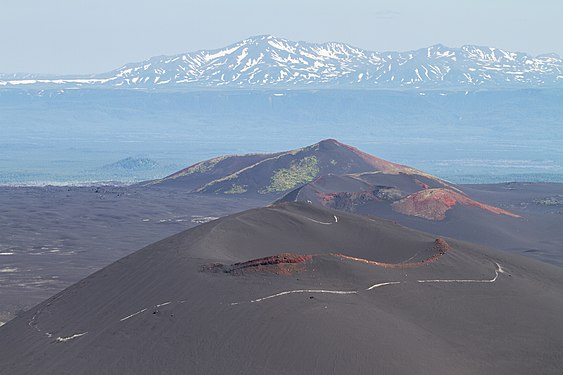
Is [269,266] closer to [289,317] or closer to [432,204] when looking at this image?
[289,317]

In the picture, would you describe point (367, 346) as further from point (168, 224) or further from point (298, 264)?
point (168, 224)

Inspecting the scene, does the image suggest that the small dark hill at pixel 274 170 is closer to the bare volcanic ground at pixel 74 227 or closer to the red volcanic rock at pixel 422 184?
the bare volcanic ground at pixel 74 227

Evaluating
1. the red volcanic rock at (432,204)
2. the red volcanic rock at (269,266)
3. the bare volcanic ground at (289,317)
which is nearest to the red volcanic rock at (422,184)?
the red volcanic rock at (432,204)

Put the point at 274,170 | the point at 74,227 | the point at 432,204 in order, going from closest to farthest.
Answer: the point at 74,227, the point at 432,204, the point at 274,170

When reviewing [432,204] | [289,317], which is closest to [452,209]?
[432,204]

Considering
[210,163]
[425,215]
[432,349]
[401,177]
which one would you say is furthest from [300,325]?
[210,163]
